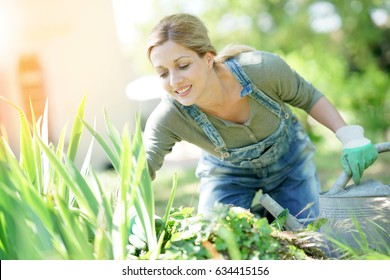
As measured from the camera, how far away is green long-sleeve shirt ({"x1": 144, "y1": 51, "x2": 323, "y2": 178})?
2203 mm

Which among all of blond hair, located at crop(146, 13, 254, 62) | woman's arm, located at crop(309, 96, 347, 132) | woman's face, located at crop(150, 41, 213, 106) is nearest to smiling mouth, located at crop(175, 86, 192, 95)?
woman's face, located at crop(150, 41, 213, 106)

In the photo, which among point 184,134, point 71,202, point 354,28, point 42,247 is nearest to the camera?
point 42,247

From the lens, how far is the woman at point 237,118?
80.7 inches

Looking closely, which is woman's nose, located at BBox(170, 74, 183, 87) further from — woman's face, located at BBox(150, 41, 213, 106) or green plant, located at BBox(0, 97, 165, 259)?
green plant, located at BBox(0, 97, 165, 259)

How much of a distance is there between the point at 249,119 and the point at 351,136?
0.39 meters

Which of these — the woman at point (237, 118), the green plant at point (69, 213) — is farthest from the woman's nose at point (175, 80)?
the green plant at point (69, 213)

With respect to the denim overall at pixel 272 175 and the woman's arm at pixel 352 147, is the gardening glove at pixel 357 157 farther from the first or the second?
the denim overall at pixel 272 175

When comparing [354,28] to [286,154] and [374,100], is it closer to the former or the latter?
[374,100]

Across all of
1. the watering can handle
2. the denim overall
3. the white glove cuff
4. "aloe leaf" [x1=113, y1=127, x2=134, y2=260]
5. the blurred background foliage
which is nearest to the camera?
"aloe leaf" [x1=113, y1=127, x2=134, y2=260]

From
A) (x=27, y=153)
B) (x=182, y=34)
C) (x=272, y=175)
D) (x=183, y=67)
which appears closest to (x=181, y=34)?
(x=182, y=34)

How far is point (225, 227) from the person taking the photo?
5.10ft

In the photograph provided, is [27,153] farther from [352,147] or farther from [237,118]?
[352,147]

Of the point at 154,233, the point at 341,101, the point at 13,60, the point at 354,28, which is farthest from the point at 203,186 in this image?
the point at 354,28
